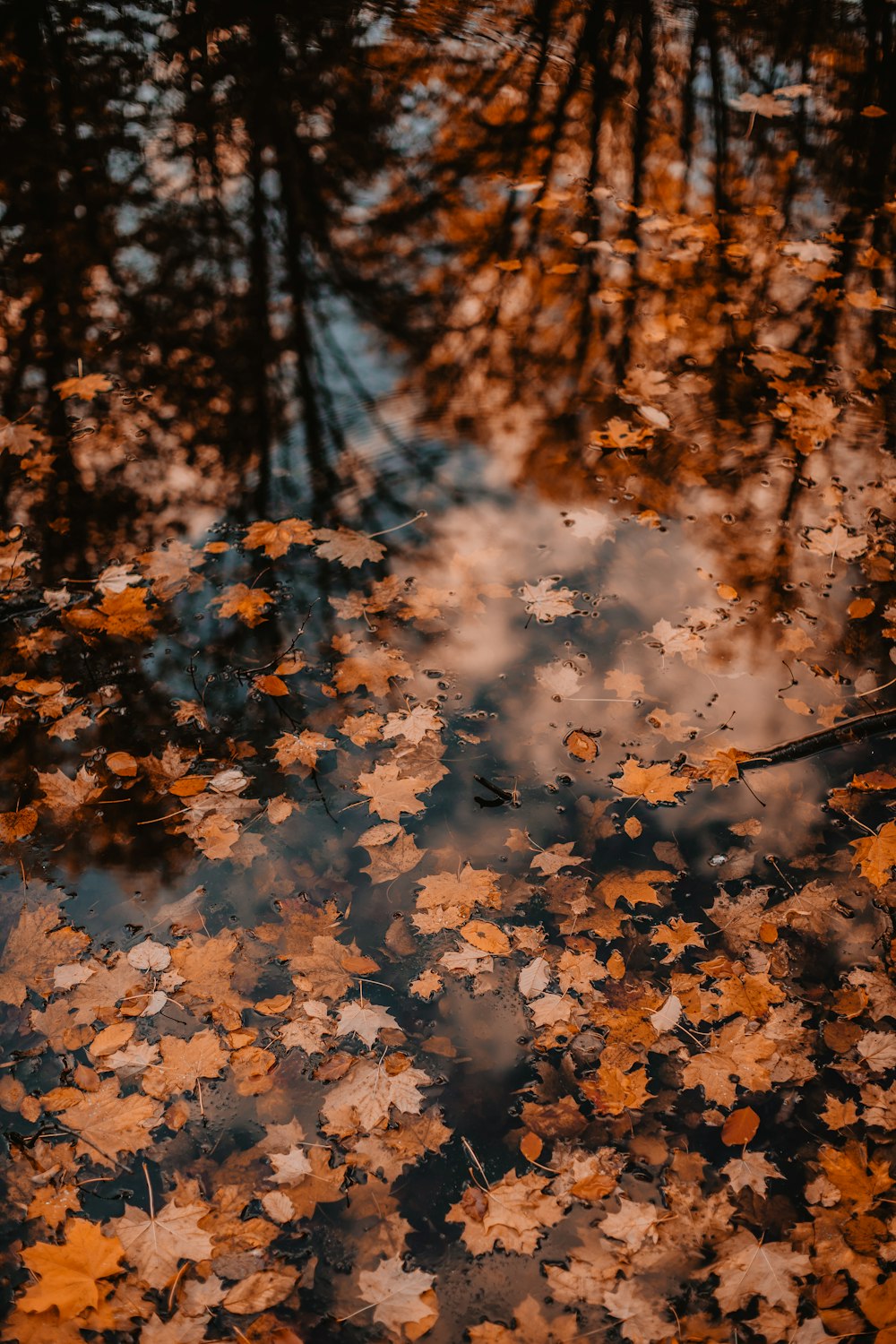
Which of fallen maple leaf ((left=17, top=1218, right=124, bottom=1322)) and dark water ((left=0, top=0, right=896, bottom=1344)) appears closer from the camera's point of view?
fallen maple leaf ((left=17, top=1218, right=124, bottom=1322))

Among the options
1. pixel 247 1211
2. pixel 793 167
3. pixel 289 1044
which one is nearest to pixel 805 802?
pixel 289 1044

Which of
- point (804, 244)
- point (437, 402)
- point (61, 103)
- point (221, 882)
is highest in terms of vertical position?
point (61, 103)

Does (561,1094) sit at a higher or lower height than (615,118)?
lower

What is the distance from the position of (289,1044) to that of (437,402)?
3192mm

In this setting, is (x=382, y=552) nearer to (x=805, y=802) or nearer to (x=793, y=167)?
(x=805, y=802)

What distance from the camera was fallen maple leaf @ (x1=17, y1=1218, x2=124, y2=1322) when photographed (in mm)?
1803

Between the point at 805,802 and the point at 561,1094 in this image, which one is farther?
the point at 805,802

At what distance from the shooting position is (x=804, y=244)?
5102mm

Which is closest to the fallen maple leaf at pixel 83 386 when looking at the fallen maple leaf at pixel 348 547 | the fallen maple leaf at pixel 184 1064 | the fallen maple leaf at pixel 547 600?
the fallen maple leaf at pixel 348 547

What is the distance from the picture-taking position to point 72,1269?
6.04 feet

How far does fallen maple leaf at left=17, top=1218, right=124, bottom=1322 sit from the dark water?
0.09 feet

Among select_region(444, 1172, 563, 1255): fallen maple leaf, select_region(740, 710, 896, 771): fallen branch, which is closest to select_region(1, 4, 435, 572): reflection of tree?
select_region(740, 710, 896, 771): fallen branch

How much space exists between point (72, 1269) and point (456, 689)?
195 centimetres

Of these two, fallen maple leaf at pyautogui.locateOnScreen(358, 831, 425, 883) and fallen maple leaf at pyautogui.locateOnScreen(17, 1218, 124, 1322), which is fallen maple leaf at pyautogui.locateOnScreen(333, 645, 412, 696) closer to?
fallen maple leaf at pyautogui.locateOnScreen(358, 831, 425, 883)
